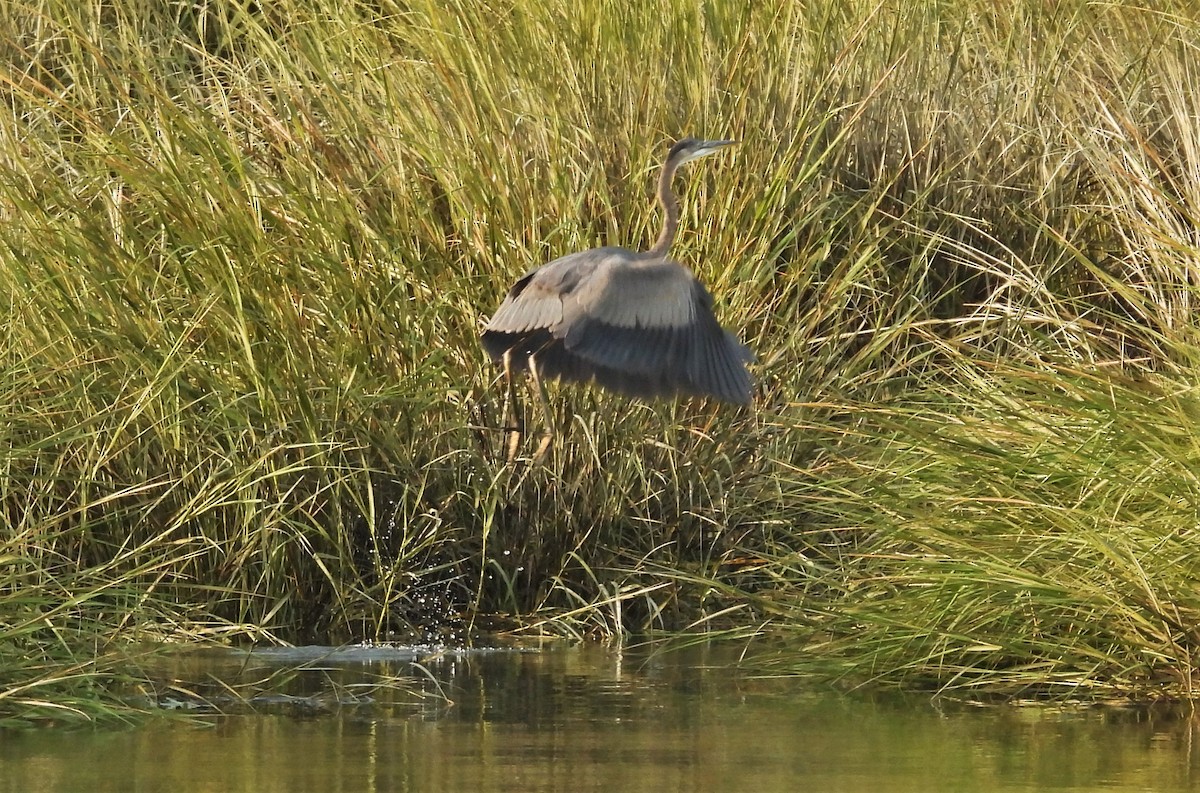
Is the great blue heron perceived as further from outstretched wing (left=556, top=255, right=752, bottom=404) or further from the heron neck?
the heron neck

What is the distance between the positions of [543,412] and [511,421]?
0.21 meters

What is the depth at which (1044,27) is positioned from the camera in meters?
7.98

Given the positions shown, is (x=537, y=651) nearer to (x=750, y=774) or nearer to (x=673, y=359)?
(x=673, y=359)

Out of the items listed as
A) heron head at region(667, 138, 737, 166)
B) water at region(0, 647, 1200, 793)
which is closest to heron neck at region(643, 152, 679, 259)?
heron head at region(667, 138, 737, 166)

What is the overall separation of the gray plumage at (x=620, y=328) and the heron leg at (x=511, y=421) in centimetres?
18

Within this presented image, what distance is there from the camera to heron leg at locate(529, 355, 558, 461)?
577cm

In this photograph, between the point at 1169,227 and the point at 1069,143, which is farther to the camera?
the point at 1069,143

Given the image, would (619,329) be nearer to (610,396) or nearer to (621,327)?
(621,327)

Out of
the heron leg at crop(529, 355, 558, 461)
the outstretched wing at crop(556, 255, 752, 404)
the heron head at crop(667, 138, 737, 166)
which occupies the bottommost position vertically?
the heron leg at crop(529, 355, 558, 461)

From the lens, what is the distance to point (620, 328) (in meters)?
5.79

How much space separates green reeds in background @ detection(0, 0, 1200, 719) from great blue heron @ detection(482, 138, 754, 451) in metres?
0.26

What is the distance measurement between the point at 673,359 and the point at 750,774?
Answer: 1912 millimetres

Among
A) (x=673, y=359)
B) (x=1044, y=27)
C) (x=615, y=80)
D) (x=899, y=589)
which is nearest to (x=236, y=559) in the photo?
(x=673, y=359)

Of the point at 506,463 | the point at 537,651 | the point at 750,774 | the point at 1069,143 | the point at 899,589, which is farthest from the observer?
the point at 1069,143
